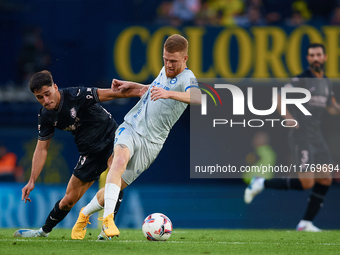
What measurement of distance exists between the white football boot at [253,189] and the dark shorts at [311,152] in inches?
27.1

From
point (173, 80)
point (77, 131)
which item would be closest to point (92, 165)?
point (77, 131)

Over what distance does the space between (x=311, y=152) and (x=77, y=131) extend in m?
4.34

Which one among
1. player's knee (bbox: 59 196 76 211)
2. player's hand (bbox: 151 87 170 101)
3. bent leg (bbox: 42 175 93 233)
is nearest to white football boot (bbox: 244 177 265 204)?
bent leg (bbox: 42 175 93 233)

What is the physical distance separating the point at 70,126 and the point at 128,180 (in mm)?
843

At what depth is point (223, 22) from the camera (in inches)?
512

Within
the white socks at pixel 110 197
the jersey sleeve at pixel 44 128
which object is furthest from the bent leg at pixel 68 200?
the white socks at pixel 110 197

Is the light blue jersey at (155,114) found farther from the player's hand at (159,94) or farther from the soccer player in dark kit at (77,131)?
the player's hand at (159,94)

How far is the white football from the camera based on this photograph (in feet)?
19.8

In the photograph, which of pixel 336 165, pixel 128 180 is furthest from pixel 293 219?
pixel 128 180

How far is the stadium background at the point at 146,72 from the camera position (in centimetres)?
1017

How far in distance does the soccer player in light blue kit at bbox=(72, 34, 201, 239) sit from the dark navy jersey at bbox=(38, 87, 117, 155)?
354 millimetres

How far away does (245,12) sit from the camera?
13.3 metres

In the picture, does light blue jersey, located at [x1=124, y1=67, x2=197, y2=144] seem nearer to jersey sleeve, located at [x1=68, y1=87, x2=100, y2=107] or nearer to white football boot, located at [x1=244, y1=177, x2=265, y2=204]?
jersey sleeve, located at [x1=68, y1=87, x2=100, y2=107]

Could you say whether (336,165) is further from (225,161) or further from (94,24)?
(94,24)
